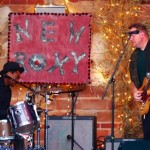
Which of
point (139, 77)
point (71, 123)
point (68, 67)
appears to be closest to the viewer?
point (139, 77)

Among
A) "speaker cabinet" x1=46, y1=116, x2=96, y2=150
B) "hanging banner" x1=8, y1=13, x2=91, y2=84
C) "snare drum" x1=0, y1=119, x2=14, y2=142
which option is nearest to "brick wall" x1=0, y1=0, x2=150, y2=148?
"hanging banner" x1=8, y1=13, x2=91, y2=84

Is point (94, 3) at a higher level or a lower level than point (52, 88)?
higher

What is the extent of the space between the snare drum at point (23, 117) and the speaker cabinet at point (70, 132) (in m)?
0.46

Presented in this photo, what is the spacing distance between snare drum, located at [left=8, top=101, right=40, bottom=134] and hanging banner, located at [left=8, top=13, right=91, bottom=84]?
3.21ft

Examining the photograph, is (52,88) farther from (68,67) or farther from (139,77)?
(139,77)

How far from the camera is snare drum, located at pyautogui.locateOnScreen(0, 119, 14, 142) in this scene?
6855 mm

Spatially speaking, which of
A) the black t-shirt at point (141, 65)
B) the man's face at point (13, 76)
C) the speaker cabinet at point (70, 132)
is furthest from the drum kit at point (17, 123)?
the black t-shirt at point (141, 65)

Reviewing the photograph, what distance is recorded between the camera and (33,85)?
8.01 metres

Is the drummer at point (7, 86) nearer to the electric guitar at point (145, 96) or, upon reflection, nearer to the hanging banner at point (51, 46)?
the hanging banner at point (51, 46)

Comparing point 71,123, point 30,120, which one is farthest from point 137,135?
point 30,120

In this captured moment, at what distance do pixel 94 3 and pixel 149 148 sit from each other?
257 cm

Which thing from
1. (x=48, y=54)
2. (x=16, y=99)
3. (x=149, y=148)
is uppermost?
(x=48, y=54)

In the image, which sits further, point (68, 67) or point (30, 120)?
point (68, 67)

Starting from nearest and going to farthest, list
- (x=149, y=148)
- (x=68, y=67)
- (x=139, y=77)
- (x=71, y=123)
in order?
(x=149, y=148)
(x=139, y=77)
(x=71, y=123)
(x=68, y=67)
